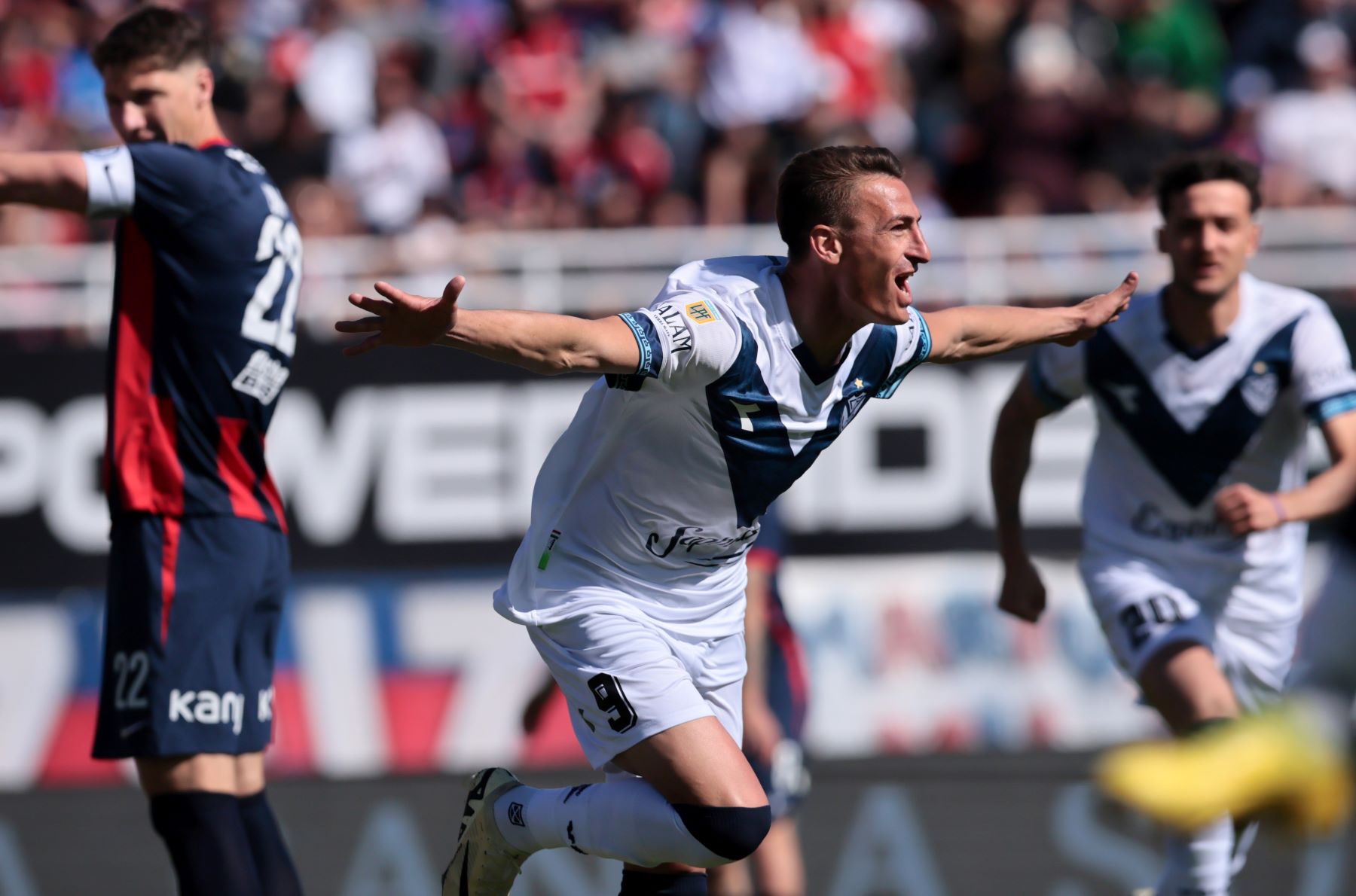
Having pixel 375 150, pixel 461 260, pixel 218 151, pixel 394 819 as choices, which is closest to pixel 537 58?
pixel 375 150

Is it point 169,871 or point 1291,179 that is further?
point 1291,179

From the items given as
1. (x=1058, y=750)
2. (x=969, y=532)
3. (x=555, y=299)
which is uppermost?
(x=555, y=299)

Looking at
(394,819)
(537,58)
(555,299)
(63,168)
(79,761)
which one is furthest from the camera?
(537,58)

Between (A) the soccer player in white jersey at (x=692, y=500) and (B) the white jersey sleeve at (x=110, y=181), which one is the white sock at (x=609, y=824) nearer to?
(A) the soccer player in white jersey at (x=692, y=500)

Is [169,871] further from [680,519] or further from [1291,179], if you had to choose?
[1291,179]

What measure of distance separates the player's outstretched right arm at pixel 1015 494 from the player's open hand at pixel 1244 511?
3.13 ft

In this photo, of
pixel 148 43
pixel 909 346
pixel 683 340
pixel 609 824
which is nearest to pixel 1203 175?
pixel 909 346

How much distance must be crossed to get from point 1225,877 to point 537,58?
27.5 ft

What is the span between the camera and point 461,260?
1007 centimetres

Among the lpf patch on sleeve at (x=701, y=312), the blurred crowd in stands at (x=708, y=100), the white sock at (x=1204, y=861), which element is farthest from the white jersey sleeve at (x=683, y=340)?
the blurred crowd in stands at (x=708, y=100)

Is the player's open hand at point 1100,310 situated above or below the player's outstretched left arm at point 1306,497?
above

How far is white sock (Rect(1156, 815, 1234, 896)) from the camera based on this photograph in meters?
5.93

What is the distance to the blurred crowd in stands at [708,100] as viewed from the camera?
38.2 feet

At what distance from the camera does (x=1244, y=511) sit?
541cm
